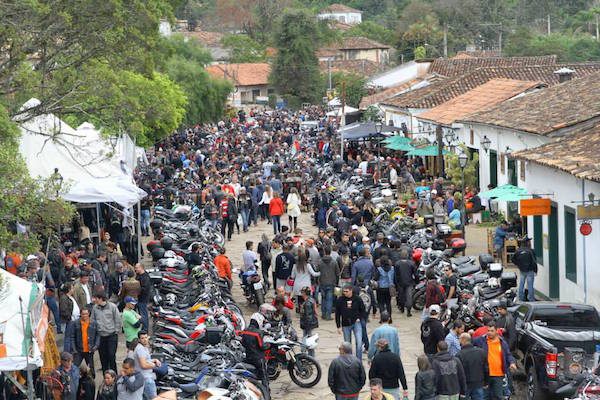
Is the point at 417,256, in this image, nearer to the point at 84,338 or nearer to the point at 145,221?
the point at 84,338

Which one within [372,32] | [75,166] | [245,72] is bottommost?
[75,166]

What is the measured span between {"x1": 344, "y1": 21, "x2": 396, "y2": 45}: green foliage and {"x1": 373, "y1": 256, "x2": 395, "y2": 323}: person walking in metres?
112

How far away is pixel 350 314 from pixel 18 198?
5.14 meters

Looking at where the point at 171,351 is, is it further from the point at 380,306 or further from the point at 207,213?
the point at 207,213

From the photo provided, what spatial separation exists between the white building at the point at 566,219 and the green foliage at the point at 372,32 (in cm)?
10856

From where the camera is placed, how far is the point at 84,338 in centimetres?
1708

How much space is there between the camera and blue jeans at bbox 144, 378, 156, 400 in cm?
1496

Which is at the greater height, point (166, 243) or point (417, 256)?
point (166, 243)

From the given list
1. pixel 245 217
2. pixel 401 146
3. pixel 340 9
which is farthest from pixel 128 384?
pixel 340 9

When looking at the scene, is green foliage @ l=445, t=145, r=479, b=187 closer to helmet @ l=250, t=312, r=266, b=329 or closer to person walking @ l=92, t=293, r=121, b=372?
helmet @ l=250, t=312, r=266, b=329

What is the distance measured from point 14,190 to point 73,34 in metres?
7.69

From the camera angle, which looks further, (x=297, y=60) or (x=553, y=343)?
(x=297, y=60)

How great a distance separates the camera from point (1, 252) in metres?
19.7

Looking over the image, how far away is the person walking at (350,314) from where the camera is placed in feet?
59.6
